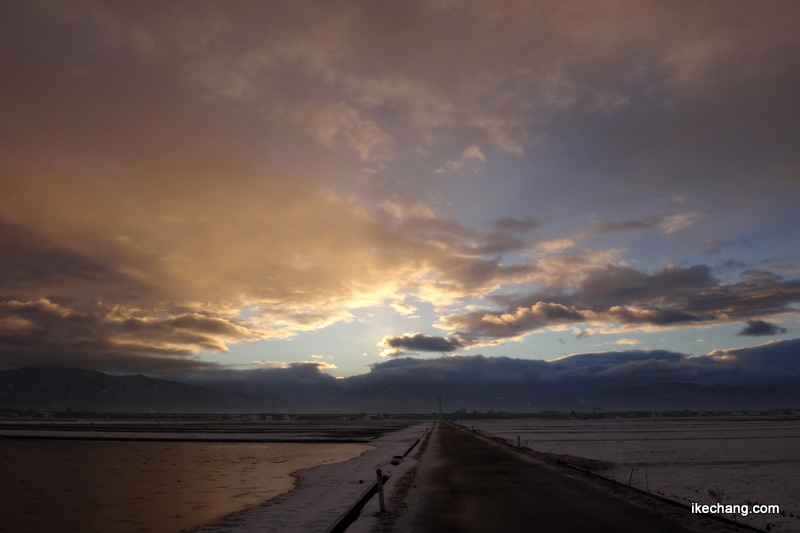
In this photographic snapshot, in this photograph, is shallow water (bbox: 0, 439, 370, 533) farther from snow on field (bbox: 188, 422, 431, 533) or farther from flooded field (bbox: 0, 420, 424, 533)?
snow on field (bbox: 188, 422, 431, 533)

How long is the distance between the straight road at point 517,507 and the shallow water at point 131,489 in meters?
8.54

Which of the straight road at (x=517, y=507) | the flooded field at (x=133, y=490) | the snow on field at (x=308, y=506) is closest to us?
the straight road at (x=517, y=507)

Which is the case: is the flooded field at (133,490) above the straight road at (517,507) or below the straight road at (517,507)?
below

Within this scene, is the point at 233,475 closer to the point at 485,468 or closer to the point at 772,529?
the point at 485,468

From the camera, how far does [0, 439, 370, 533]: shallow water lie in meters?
19.5

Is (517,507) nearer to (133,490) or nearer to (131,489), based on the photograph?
(133,490)

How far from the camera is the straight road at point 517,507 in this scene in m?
15.0

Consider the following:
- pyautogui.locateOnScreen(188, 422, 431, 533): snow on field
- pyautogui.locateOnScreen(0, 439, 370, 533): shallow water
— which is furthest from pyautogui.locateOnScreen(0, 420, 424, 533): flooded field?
pyautogui.locateOnScreen(188, 422, 431, 533): snow on field

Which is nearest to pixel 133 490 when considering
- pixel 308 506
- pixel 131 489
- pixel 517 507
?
pixel 131 489

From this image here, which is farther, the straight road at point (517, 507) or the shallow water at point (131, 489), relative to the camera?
the shallow water at point (131, 489)

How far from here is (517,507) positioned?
59.3 ft

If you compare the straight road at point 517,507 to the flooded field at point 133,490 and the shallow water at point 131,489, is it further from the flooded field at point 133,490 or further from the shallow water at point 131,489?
the shallow water at point 131,489

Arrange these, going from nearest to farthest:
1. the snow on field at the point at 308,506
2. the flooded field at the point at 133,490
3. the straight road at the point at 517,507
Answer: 1. the straight road at the point at 517,507
2. the snow on field at the point at 308,506
3. the flooded field at the point at 133,490

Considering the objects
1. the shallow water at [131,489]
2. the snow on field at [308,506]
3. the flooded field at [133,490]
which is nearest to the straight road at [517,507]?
the snow on field at [308,506]
